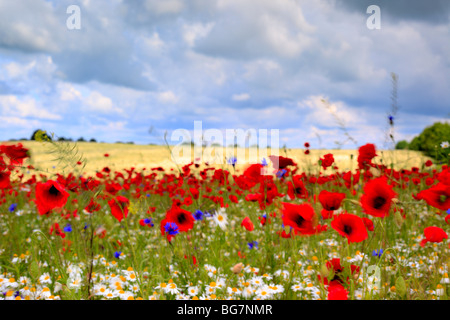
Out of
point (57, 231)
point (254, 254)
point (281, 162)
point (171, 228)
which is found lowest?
point (254, 254)

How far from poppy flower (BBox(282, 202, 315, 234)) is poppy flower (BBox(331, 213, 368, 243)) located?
0.10m

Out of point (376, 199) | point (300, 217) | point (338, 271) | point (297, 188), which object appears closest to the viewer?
point (376, 199)

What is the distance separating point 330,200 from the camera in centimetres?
146

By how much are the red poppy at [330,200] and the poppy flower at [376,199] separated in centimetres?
10

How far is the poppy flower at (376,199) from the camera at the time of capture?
4.38 feet

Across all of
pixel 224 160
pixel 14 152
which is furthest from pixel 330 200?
pixel 14 152

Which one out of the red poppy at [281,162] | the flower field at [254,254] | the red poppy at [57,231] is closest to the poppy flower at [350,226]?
the flower field at [254,254]

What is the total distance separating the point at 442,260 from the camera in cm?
258

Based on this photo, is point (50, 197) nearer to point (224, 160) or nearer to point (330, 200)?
point (330, 200)

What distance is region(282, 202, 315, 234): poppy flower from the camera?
1408 mm

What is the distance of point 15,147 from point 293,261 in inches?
70.9

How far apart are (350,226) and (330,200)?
0.13 metres
